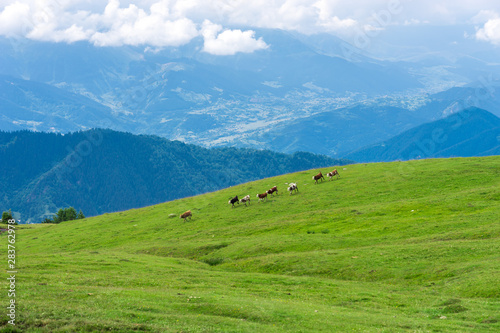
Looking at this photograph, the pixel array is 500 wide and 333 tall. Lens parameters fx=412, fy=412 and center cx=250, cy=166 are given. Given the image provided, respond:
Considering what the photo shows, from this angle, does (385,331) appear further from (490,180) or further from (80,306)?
(490,180)

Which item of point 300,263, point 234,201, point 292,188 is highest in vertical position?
point 292,188

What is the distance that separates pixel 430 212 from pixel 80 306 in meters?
41.0

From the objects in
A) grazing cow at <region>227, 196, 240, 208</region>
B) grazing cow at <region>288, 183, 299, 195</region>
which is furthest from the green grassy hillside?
grazing cow at <region>288, 183, 299, 195</region>

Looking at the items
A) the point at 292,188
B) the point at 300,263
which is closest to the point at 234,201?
the point at 292,188

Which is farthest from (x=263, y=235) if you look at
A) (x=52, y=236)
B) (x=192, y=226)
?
(x=52, y=236)

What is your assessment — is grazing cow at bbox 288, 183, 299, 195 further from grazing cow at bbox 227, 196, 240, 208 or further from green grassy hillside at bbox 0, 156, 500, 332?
grazing cow at bbox 227, 196, 240, 208

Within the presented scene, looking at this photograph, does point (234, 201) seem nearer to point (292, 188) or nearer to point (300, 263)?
point (292, 188)

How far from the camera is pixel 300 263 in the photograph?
129 feet

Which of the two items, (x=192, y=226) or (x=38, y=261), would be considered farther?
(x=192, y=226)

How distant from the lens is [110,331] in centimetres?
1828

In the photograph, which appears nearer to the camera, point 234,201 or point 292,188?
point 234,201

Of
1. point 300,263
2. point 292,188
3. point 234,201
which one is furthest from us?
point 292,188

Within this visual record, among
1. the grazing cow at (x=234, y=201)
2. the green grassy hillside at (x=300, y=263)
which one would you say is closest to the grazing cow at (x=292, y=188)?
the green grassy hillside at (x=300, y=263)

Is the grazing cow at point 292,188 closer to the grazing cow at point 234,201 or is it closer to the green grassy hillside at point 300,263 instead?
the green grassy hillside at point 300,263
